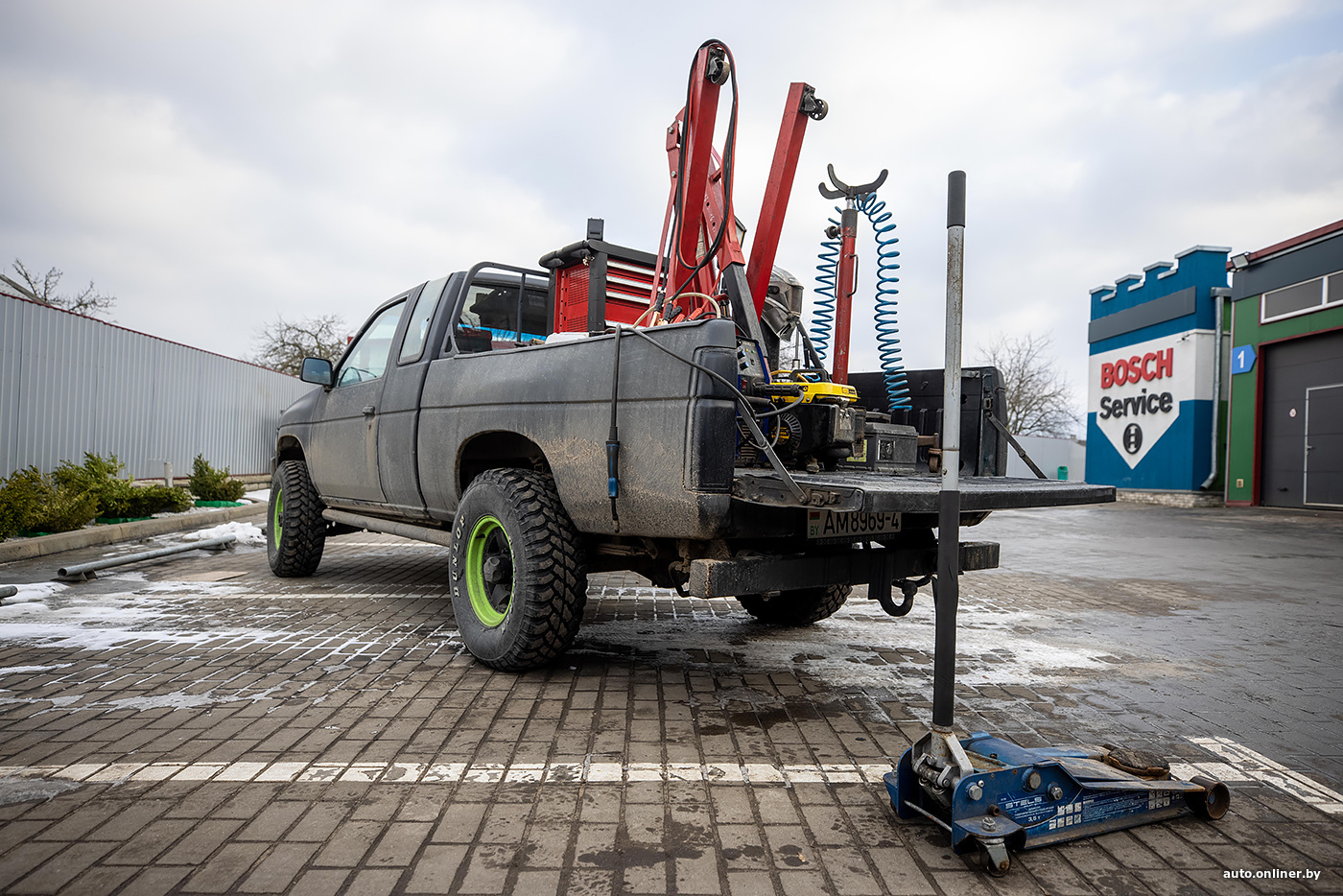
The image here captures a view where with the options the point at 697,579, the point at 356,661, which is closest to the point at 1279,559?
the point at 697,579

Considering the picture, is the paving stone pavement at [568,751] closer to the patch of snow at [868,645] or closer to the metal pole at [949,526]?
the patch of snow at [868,645]

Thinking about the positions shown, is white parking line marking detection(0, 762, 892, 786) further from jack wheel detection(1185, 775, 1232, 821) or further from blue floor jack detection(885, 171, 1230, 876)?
jack wheel detection(1185, 775, 1232, 821)

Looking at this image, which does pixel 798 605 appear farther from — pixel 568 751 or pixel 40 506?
pixel 40 506

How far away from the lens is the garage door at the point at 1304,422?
54.1ft

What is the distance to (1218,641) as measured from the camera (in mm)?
5062

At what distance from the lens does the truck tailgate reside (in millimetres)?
2742

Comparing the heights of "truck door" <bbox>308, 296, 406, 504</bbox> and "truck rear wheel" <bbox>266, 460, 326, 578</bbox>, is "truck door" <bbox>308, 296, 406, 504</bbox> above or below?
above

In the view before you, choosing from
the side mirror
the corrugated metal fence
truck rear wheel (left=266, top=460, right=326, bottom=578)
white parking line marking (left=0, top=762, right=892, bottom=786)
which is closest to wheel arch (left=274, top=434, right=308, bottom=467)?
truck rear wheel (left=266, top=460, right=326, bottom=578)

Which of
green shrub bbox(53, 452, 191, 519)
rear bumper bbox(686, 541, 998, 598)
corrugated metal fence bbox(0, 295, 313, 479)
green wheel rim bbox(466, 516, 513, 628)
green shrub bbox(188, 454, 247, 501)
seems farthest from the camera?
green shrub bbox(188, 454, 247, 501)

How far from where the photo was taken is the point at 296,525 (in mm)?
6402

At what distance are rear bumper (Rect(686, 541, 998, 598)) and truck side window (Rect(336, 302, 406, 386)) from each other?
11.0 feet

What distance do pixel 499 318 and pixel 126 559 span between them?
14.5 feet

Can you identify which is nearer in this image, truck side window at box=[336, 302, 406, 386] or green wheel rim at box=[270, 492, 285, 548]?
truck side window at box=[336, 302, 406, 386]

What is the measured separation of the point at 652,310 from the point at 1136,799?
352 centimetres
